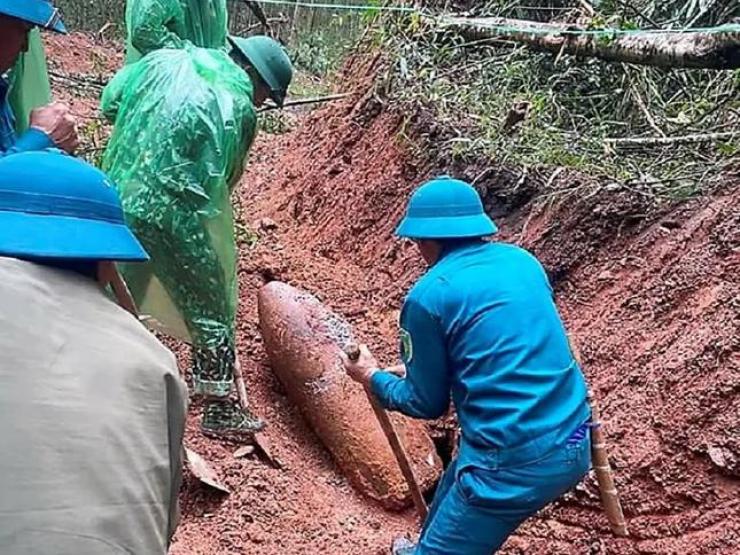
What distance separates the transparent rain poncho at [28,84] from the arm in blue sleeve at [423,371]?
4.69 ft

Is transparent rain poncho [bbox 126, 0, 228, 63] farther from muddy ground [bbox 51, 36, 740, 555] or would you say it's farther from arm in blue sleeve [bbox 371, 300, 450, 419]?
arm in blue sleeve [bbox 371, 300, 450, 419]

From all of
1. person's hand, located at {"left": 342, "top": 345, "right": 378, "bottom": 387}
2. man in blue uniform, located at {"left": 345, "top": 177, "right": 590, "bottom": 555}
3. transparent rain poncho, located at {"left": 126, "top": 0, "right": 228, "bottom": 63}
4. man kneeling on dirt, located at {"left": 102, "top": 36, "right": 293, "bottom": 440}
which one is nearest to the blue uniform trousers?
man in blue uniform, located at {"left": 345, "top": 177, "right": 590, "bottom": 555}

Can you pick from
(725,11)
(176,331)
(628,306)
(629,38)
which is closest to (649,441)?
(628,306)

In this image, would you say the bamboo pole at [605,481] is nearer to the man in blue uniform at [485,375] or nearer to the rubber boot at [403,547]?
the man in blue uniform at [485,375]

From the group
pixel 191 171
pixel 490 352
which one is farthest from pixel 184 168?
pixel 490 352

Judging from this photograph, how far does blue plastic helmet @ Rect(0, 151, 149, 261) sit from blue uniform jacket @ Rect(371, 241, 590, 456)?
116cm

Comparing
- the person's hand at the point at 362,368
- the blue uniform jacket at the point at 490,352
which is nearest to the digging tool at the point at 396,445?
the person's hand at the point at 362,368

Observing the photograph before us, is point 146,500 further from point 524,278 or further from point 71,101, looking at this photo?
point 71,101

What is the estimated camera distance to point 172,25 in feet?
12.2

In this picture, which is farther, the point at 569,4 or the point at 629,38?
the point at 569,4

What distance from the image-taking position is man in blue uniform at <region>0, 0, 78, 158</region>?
245cm

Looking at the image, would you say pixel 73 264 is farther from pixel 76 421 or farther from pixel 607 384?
pixel 607 384

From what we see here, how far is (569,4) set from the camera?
622cm

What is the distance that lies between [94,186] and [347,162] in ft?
15.8
